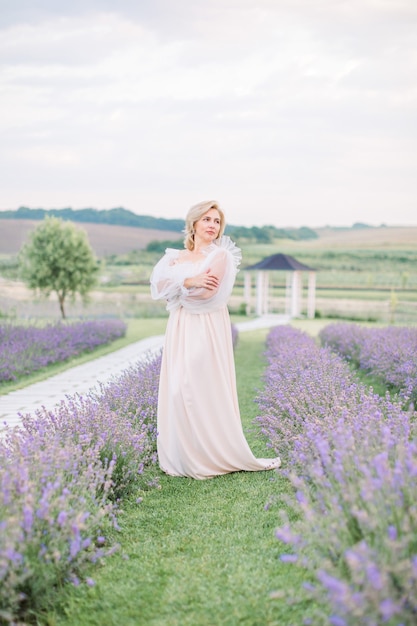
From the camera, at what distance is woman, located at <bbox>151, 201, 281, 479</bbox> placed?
4262mm

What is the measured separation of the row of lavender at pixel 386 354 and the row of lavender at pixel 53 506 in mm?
1933

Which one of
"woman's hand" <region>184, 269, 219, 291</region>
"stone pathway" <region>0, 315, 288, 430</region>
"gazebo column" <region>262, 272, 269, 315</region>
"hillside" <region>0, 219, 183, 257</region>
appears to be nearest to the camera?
"woman's hand" <region>184, 269, 219, 291</region>

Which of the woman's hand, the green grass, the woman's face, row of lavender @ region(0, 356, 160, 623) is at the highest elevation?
the woman's face

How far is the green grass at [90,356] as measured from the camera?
900cm

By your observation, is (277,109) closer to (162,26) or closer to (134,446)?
(162,26)

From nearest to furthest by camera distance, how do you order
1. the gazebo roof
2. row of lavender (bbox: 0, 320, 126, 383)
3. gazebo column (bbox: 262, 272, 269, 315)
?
row of lavender (bbox: 0, 320, 126, 383) < the gazebo roof < gazebo column (bbox: 262, 272, 269, 315)

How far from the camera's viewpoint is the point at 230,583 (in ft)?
9.02

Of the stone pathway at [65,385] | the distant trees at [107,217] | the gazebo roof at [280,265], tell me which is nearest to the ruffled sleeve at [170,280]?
the stone pathway at [65,385]

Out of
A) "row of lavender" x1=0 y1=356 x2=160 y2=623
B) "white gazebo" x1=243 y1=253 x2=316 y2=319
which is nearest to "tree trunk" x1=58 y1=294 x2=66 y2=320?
"white gazebo" x1=243 y1=253 x2=316 y2=319

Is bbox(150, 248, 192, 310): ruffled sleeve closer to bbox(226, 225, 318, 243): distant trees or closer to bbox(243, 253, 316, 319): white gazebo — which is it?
bbox(243, 253, 316, 319): white gazebo

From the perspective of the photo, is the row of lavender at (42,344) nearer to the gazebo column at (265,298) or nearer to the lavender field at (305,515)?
the lavender field at (305,515)

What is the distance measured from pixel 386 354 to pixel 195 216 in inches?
170

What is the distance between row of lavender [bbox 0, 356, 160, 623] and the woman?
402 mm

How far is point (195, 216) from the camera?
14.3 ft
